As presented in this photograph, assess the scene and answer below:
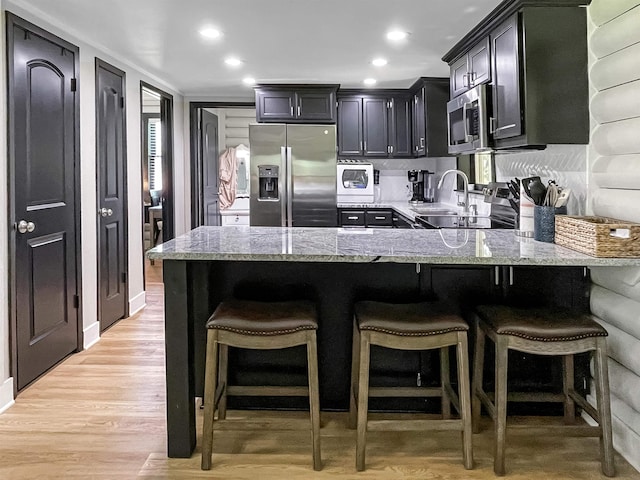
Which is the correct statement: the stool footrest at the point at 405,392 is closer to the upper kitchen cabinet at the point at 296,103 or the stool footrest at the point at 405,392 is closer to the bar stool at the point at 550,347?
the bar stool at the point at 550,347

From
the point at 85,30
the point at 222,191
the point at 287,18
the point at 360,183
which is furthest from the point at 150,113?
the point at 287,18

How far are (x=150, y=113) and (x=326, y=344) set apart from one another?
645 centimetres

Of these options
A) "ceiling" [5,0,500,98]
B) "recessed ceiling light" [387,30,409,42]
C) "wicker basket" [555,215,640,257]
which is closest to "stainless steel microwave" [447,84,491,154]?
"ceiling" [5,0,500,98]

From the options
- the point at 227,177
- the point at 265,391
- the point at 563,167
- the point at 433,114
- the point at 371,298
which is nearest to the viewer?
the point at 265,391

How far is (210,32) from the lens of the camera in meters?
3.78

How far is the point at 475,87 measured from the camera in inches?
140

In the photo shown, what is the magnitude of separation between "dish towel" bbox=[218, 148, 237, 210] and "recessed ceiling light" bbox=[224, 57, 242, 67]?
3190mm

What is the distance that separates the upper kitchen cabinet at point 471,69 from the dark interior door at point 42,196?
273 centimetres

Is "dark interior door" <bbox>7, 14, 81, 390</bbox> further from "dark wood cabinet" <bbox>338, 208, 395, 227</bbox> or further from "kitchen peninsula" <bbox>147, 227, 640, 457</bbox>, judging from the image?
"dark wood cabinet" <bbox>338, 208, 395, 227</bbox>

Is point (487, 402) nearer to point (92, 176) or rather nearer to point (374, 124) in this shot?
point (92, 176)

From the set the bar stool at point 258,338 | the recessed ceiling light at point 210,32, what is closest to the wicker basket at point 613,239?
the bar stool at point 258,338

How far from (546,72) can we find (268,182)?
11.4 ft

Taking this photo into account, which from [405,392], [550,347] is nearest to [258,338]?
[405,392]

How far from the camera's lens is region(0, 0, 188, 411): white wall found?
9.63 ft
